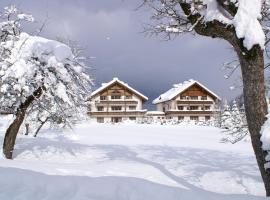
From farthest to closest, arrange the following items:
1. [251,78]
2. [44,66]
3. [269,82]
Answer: [44,66] < [269,82] < [251,78]

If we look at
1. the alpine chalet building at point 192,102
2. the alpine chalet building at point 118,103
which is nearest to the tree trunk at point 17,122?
the alpine chalet building at point 118,103

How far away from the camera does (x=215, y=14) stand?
28.5 feet

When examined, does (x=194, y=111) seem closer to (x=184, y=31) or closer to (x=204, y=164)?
(x=204, y=164)

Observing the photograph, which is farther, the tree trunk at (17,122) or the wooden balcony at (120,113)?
the wooden balcony at (120,113)

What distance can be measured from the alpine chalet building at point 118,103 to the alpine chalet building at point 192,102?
7.30m

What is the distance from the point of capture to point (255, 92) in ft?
27.9

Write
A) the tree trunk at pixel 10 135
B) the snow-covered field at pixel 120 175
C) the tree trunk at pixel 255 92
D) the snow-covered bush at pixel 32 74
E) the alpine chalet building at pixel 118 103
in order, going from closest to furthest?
the snow-covered field at pixel 120 175 → the tree trunk at pixel 255 92 → the snow-covered bush at pixel 32 74 → the tree trunk at pixel 10 135 → the alpine chalet building at pixel 118 103

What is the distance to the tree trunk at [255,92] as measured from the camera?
8477mm

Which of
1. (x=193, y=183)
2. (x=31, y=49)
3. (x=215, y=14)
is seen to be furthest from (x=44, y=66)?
(x=215, y=14)

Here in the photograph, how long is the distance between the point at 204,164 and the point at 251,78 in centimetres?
1203

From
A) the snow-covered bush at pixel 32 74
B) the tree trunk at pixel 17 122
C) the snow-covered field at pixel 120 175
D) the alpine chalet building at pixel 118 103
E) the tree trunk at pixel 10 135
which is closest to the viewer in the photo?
the snow-covered field at pixel 120 175

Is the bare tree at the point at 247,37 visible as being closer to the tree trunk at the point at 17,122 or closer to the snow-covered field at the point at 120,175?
the snow-covered field at the point at 120,175

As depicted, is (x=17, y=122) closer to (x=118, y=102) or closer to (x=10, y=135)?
(x=10, y=135)

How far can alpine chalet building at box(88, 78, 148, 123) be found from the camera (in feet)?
276
